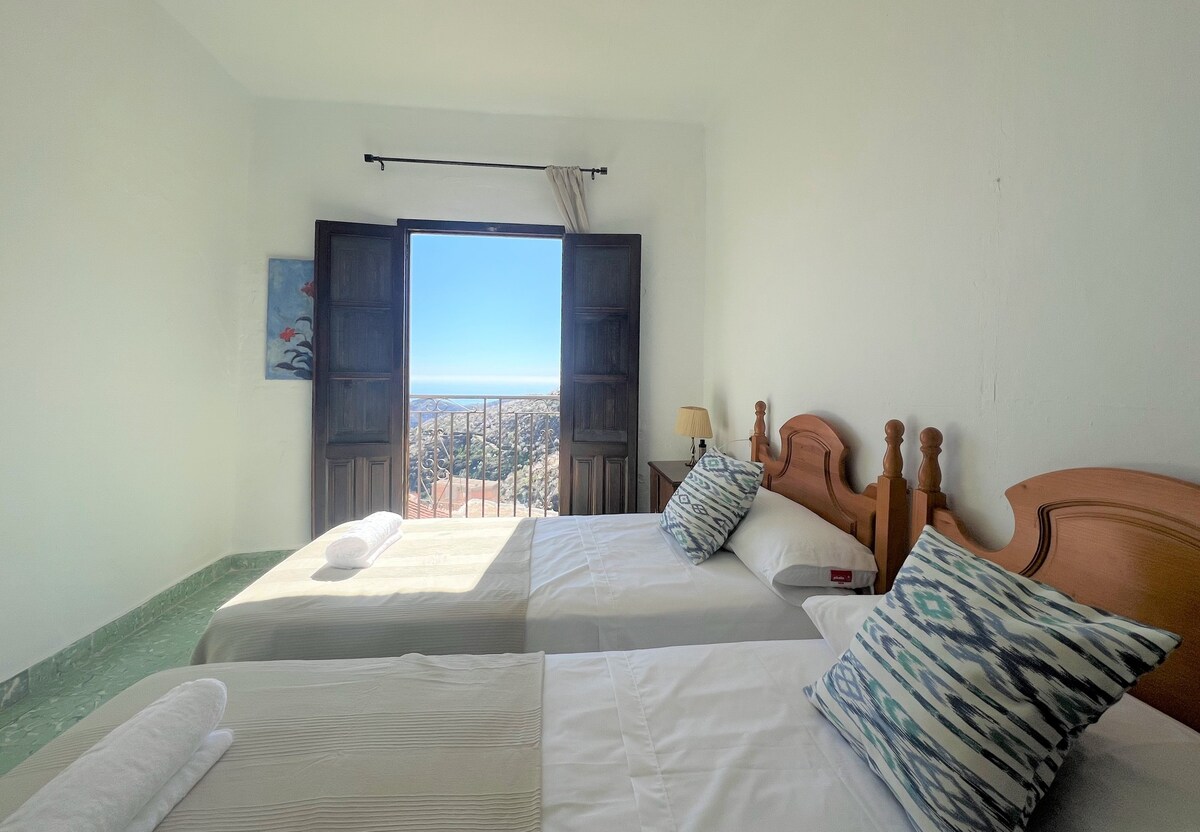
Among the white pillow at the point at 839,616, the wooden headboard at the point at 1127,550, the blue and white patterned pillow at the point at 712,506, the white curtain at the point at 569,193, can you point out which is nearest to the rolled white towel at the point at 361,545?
the blue and white patterned pillow at the point at 712,506

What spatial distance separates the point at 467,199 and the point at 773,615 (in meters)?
3.15

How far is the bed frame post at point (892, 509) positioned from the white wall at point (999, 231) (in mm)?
105

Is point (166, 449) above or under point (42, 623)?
above

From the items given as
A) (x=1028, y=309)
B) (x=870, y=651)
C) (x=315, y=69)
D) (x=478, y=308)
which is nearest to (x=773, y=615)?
(x=870, y=651)

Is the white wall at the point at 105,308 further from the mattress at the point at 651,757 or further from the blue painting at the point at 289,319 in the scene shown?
the mattress at the point at 651,757

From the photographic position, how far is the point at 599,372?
324 centimetres

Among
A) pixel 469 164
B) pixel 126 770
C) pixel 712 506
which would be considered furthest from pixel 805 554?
pixel 469 164

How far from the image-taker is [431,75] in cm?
281

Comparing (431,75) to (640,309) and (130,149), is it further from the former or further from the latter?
(640,309)

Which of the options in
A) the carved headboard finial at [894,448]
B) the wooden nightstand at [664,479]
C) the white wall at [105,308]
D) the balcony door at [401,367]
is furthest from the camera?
the balcony door at [401,367]

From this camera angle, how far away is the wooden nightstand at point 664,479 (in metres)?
2.79

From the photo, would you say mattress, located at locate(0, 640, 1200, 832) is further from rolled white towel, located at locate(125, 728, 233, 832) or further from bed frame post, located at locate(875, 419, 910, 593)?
bed frame post, located at locate(875, 419, 910, 593)

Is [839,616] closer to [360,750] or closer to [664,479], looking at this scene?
[360,750]

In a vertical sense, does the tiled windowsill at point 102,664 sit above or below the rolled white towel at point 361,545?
below
